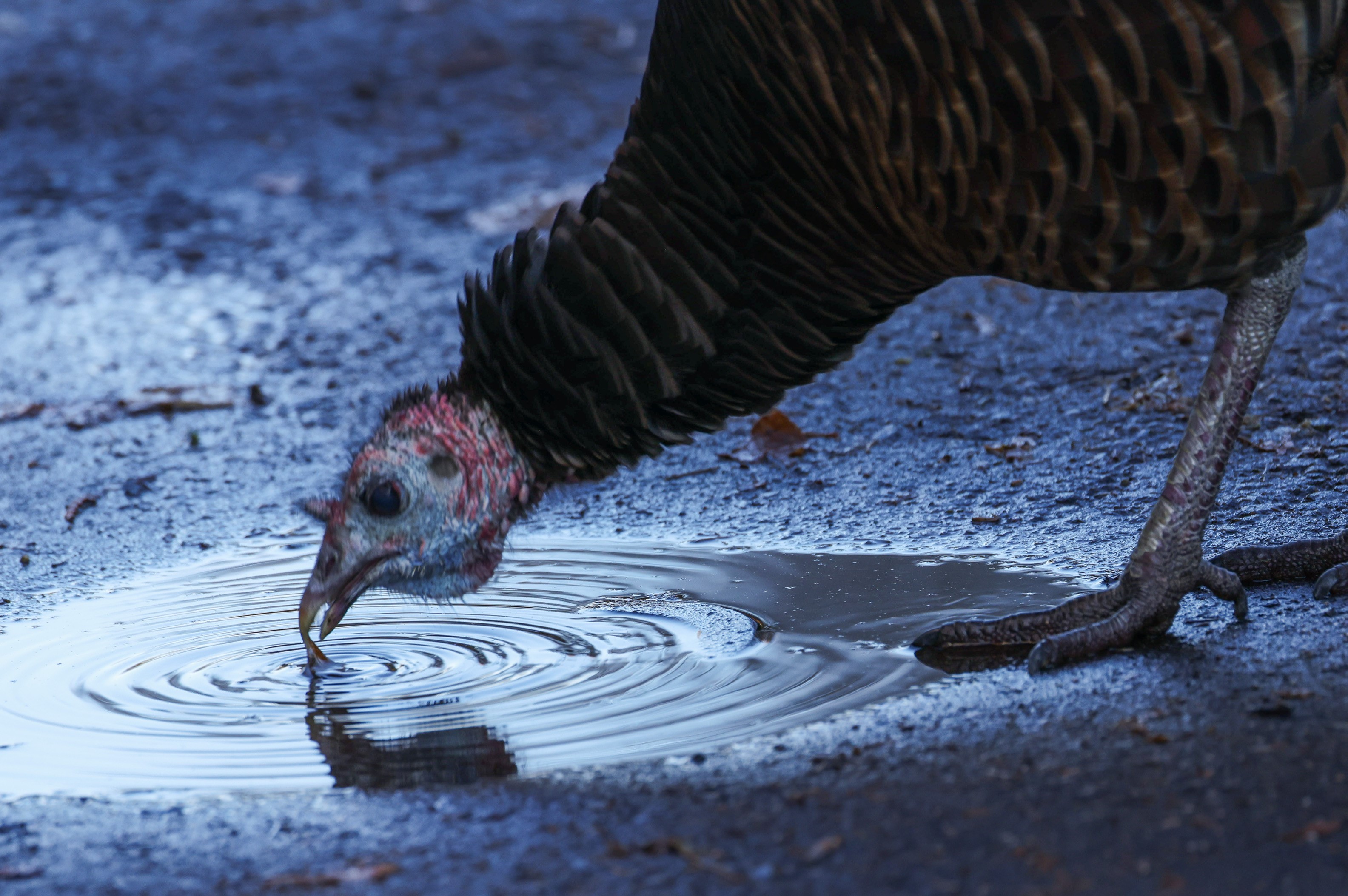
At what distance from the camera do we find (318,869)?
274cm

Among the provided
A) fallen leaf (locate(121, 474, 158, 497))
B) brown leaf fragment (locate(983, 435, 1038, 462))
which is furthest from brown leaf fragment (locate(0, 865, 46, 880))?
brown leaf fragment (locate(983, 435, 1038, 462))

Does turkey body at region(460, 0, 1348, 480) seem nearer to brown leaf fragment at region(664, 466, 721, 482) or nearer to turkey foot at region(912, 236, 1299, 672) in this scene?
turkey foot at region(912, 236, 1299, 672)

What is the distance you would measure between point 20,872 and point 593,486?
246 cm

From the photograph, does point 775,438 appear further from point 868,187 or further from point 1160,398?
point 868,187

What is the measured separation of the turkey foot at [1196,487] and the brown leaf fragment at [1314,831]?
2.94ft

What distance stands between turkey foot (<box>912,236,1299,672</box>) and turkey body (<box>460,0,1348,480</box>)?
13 centimetres

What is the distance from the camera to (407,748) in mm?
3324

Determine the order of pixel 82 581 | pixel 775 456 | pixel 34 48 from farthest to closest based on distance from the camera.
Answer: pixel 34 48, pixel 775 456, pixel 82 581

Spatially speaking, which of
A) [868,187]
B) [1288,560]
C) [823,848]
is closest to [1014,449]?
[1288,560]

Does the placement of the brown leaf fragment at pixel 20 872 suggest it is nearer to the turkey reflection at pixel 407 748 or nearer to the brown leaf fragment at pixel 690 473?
the turkey reflection at pixel 407 748

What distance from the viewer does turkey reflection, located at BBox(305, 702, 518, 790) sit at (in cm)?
316

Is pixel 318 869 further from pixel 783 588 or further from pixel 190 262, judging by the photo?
pixel 190 262

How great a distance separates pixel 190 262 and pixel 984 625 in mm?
5599

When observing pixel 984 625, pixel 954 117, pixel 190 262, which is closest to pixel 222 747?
pixel 984 625
